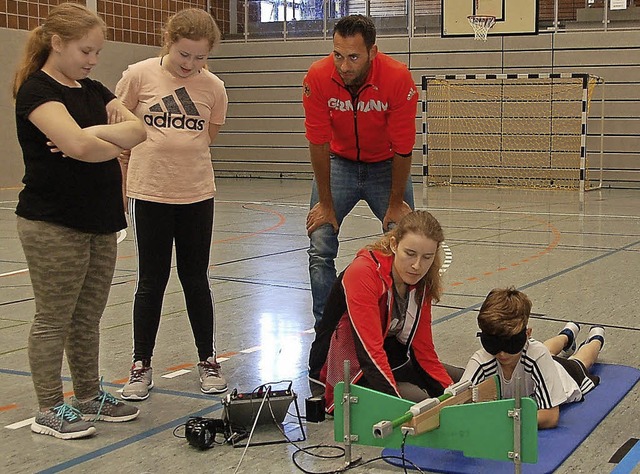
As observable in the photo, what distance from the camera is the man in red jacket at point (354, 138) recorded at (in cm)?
369

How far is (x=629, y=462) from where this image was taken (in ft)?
8.83

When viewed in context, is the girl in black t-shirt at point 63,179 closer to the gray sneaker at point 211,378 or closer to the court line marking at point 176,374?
the gray sneaker at point 211,378

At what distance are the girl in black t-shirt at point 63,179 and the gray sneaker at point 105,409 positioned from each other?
0.08m

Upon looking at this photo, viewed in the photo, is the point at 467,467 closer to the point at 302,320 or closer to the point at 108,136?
the point at 108,136

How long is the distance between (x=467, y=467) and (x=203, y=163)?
157 centimetres

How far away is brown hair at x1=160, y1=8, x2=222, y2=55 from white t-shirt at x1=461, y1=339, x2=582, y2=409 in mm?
1515

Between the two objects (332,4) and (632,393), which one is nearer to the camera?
(632,393)

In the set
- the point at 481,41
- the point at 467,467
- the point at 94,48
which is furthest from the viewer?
the point at 481,41

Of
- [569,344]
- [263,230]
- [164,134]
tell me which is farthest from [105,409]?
[263,230]

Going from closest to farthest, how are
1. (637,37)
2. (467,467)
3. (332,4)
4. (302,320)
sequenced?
(467,467)
(302,320)
(637,37)
(332,4)

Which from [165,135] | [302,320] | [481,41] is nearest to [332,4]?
[481,41]

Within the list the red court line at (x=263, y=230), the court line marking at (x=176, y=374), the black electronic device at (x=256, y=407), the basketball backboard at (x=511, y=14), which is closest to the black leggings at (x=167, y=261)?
the court line marking at (x=176, y=374)

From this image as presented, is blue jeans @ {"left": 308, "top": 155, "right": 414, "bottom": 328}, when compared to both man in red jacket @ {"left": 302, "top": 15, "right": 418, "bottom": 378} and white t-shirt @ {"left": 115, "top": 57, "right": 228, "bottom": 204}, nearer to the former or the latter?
man in red jacket @ {"left": 302, "top": 15, "right": 418, "bottom": 378}

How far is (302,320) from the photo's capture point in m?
4.77
